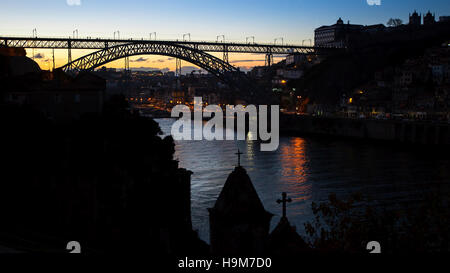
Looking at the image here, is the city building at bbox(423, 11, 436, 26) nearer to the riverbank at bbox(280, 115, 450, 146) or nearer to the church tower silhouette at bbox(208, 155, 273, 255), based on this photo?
the riverbank at bbox(280, 115, 450, 146)

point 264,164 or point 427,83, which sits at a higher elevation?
point 427,83

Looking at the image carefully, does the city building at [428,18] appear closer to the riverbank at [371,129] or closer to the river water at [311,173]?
the riverbank at [371,129]

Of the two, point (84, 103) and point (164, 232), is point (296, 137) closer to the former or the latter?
point (84, 103)

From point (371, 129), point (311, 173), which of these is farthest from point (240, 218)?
point (371, 129)

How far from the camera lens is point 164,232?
1094 centimetres

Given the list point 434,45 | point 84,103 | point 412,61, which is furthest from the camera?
point 434,45

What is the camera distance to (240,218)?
279 inches

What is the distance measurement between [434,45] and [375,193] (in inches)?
1969

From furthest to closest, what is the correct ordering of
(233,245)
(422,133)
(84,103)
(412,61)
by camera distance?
(412,61) < (422,133) < (84,103) < (233,245)

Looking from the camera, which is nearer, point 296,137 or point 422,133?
point 422,133

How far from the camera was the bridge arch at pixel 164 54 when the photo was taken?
4422 centimetres

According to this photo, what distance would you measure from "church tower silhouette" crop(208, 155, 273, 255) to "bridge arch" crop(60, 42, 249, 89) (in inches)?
1450

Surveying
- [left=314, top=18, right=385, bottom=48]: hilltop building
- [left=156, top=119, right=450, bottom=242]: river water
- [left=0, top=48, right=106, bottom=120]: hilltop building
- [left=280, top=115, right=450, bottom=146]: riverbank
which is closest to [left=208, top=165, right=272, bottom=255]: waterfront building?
[left=156, top=119, right=450, bottom=242]: river water
